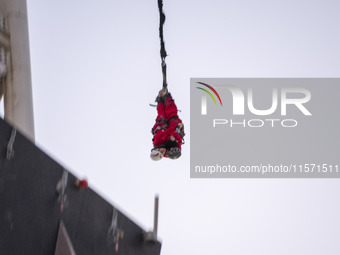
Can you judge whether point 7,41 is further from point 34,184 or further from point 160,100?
point 34,184

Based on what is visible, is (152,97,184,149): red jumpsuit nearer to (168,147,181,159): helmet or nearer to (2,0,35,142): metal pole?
(168,147,181,159): helmet

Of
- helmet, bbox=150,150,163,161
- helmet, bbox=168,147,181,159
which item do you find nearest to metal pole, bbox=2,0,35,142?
helmet, bbox=150,150,163,161

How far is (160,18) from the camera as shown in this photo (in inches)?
245

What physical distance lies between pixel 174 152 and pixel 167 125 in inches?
11.9

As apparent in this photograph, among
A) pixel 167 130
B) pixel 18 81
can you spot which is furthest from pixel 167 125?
pixel 18 81

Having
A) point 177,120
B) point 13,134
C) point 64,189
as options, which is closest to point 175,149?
point 177,120

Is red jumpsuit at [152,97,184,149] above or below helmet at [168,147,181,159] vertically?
above

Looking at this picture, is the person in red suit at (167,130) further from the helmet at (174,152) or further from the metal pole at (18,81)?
the metal pole at (18,81)

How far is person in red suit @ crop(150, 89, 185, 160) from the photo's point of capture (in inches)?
271

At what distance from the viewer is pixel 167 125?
6953 millimetres

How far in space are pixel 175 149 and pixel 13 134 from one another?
352 cm

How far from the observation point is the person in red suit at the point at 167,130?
6.89 m

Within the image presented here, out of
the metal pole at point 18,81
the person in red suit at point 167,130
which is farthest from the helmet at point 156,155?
the metal pole at point 18,81

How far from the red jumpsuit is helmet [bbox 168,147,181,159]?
0.23 feet
